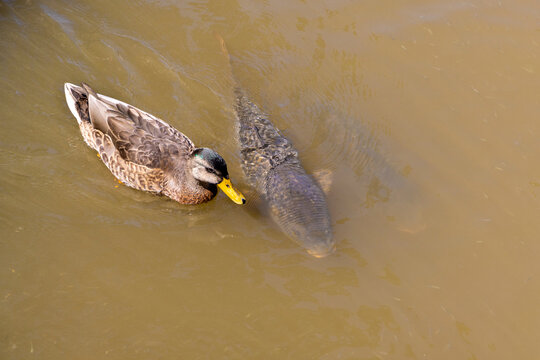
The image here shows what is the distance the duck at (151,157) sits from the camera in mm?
5410

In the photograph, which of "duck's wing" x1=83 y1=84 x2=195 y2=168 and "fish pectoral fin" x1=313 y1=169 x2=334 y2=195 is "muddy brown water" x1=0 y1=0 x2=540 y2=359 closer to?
"fish pectoral fin" x1=313 y1=169 x2=334 y2=195

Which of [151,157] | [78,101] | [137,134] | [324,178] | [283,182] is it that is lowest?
[324,178]

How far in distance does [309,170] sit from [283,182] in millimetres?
660

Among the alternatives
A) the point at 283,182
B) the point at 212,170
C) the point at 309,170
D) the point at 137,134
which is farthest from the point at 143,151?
the point at 309,170

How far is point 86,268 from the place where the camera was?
4848 millimetres

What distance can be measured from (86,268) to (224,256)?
1.52m

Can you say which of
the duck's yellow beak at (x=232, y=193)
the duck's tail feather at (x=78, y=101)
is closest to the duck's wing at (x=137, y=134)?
the duck's tail feather at (x=78, y=101)

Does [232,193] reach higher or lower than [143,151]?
lower

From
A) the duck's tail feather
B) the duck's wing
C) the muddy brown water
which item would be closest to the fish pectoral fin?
the muddy brown water

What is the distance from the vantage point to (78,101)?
19.9ft

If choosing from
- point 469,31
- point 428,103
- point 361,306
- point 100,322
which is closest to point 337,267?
point 361,306

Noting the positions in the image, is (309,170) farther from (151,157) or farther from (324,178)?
(151,157)

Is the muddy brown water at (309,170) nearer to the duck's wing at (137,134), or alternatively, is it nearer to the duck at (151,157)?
the duck at (151,157)

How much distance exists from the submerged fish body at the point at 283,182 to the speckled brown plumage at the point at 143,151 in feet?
2.44
